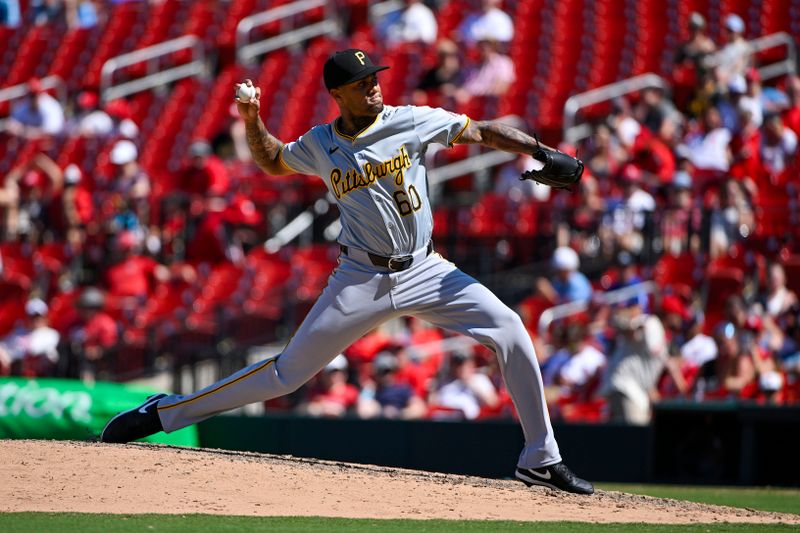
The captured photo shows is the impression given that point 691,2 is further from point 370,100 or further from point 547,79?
point 370,100

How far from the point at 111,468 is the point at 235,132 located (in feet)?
28.7

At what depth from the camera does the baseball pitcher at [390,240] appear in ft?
20.5

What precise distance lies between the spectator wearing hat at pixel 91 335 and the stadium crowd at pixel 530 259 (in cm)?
2

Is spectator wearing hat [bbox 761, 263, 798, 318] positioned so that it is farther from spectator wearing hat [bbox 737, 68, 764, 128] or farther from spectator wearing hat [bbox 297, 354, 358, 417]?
spectator wearing hat [bbox 297, 354, 358, 417]

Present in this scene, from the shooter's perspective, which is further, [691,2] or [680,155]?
[691,2]

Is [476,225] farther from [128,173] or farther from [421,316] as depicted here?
Answer: [421,316]

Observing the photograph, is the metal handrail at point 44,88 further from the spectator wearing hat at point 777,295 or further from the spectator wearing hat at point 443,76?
the spectator wearing hat at point 777,295

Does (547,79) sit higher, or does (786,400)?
(547,79)

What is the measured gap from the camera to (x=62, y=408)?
382 inches


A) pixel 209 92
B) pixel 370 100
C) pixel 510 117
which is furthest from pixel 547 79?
pixel 370 100

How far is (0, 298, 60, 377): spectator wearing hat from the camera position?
12578 mm

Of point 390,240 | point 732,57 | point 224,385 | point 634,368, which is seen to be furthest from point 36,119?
point 390,240

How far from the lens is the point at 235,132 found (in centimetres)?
1505

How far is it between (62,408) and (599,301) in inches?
170
